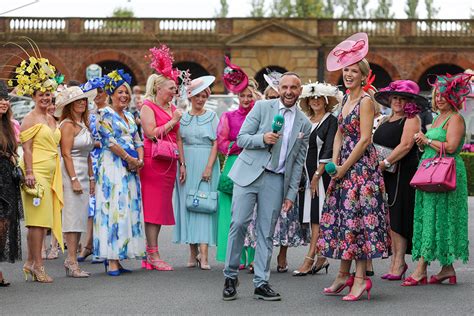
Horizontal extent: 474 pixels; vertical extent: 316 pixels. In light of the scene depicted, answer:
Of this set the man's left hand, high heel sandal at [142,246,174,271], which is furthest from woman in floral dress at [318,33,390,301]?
high heel sandal at [142,246,174,271]

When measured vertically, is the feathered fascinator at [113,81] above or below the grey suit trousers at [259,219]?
above

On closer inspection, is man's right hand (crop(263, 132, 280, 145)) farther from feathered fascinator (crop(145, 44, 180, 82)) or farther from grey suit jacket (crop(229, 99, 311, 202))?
feathered fascinator (crop(145, 44, 180, 82))

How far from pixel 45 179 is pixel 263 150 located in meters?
2.50

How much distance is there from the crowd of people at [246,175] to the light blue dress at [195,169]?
1 centimetres

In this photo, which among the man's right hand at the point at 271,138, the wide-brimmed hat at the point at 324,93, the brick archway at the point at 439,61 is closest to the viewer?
the man's right hand at the point at 271,138

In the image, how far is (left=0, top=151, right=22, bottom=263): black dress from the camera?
11.2 meters

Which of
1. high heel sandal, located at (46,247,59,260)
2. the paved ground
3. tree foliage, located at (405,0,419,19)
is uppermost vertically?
tree foliage, located at (405,0,419,19)

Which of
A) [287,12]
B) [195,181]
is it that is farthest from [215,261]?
[287,12]

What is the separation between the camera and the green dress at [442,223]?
37.1 ft

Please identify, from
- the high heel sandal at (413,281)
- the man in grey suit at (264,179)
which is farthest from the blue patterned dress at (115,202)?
the high heel sandal at (413,281)

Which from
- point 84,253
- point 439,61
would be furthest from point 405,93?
point 439,61

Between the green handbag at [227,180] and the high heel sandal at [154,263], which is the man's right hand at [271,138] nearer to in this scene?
the green handbag at [227,180]

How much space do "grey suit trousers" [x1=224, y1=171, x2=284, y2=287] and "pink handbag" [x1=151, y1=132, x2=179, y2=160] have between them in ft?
7.86

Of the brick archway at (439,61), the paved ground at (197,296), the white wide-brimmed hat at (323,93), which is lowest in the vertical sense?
the paved ground at (197,296)
